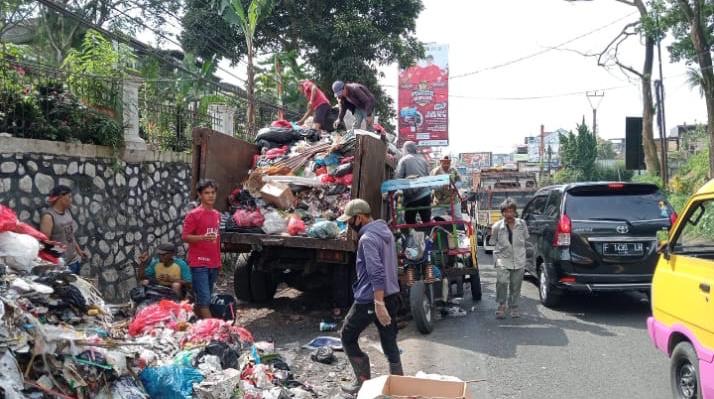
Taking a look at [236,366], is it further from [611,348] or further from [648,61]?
[648,61]

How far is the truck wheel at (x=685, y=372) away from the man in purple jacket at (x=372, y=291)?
2148mm

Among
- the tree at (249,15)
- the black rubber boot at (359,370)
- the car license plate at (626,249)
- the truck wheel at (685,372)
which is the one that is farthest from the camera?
the tree at (249,15)

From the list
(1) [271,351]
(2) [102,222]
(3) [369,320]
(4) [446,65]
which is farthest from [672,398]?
(4) [446,65]

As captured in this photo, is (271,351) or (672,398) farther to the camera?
(271,351)

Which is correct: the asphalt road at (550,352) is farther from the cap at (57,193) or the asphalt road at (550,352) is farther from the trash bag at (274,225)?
the cap at (57,193)

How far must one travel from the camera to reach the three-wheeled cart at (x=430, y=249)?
296 inches

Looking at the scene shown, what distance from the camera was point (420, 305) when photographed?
7207mm

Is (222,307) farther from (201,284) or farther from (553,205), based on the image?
(553,205)

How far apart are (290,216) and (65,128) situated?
3.05 metres

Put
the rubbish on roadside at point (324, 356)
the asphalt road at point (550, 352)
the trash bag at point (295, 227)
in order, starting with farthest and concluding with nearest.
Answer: the trash bag at point (295, 227)
the rubbish on roadside at point (324, 356)
the asphalt road at point (550, 352)

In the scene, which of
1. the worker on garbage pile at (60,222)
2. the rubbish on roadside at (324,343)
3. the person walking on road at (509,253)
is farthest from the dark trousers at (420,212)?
the worker on garbage pile at (60,222)

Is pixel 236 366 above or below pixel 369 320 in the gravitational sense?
below

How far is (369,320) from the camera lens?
16.8 ft

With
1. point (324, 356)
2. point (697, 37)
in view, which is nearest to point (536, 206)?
point (324, 356)
